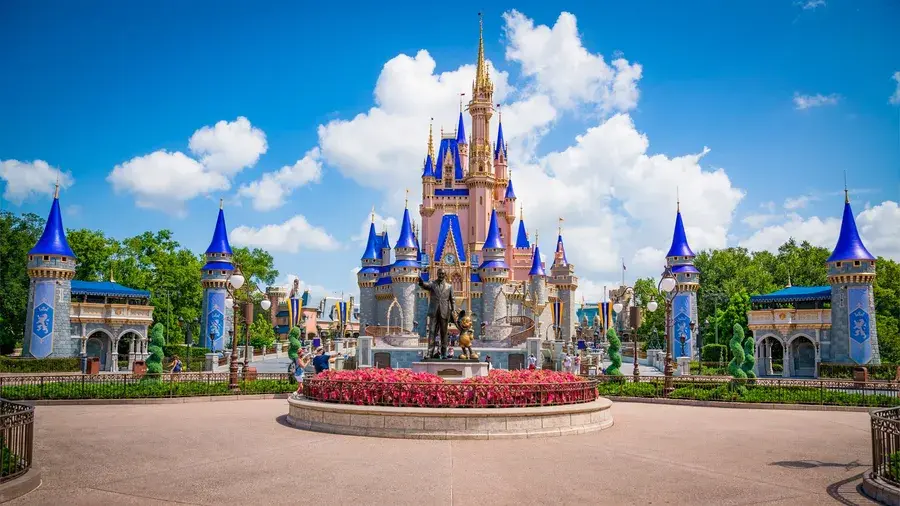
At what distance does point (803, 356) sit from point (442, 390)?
40605 millimetres

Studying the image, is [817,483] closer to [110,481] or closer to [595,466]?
[595,466]

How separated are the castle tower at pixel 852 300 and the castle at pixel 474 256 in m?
21.7

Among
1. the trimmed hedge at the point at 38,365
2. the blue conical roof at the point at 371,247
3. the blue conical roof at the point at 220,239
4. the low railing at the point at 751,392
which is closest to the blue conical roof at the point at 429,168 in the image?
the blue conical roof at the point at 371,247

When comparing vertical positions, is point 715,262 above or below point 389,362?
above

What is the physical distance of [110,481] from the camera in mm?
9922

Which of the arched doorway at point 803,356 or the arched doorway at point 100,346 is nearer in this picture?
the arched doorway at point 803,356

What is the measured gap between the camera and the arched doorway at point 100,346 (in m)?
46.2

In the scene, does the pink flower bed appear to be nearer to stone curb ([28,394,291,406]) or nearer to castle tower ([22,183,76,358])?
stone curb ([28,394,291,406])

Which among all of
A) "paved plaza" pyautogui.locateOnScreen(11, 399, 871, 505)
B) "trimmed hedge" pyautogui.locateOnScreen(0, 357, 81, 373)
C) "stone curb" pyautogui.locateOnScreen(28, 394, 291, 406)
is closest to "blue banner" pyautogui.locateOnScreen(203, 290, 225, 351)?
"trimmed hedge" pyautogui.locateOnScreen(0, 357, 81, 373)

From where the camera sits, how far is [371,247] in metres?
71.3

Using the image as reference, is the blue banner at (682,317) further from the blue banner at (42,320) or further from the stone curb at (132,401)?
the blue banner at (42,320)

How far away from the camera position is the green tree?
48062mm

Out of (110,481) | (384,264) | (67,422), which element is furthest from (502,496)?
(384,264)

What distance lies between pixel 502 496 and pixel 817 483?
15.5 ft
